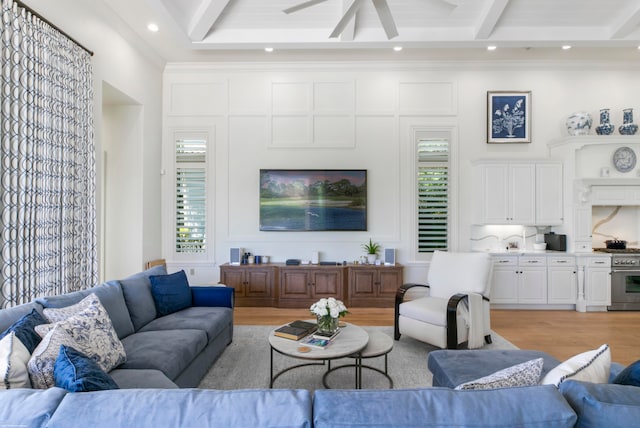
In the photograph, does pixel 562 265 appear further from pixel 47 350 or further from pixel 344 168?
pixel 47 350

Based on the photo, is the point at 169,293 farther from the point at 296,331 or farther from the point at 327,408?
the point at 327,408

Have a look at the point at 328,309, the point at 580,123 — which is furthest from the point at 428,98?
the point at 328,309

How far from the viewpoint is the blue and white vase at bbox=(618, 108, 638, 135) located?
485 centimetres

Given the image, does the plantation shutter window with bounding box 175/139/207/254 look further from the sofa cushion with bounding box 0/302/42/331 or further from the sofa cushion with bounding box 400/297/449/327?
the sofa cushion with bounding box 400/297/449/327

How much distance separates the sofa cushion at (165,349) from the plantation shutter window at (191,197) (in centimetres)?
278

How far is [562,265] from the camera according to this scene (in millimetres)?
4789

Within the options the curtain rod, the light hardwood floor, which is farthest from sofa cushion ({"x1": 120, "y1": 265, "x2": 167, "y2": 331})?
the curtain rod

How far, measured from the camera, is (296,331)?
2660 mm

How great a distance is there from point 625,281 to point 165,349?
6.12 meters

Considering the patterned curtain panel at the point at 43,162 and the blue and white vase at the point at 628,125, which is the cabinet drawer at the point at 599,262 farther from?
the patterned curtain panel at the point at 43,162

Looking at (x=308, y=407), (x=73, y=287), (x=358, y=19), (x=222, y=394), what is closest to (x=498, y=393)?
(x=308, y=407)

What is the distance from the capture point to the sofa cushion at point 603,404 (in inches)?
38.2

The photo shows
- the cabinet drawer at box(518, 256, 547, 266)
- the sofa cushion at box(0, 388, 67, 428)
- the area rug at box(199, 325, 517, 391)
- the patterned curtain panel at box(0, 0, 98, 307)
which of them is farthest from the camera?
the cabinet drawer at box(518, 256, 547, 266)

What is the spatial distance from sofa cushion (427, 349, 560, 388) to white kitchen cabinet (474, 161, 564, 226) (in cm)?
328
